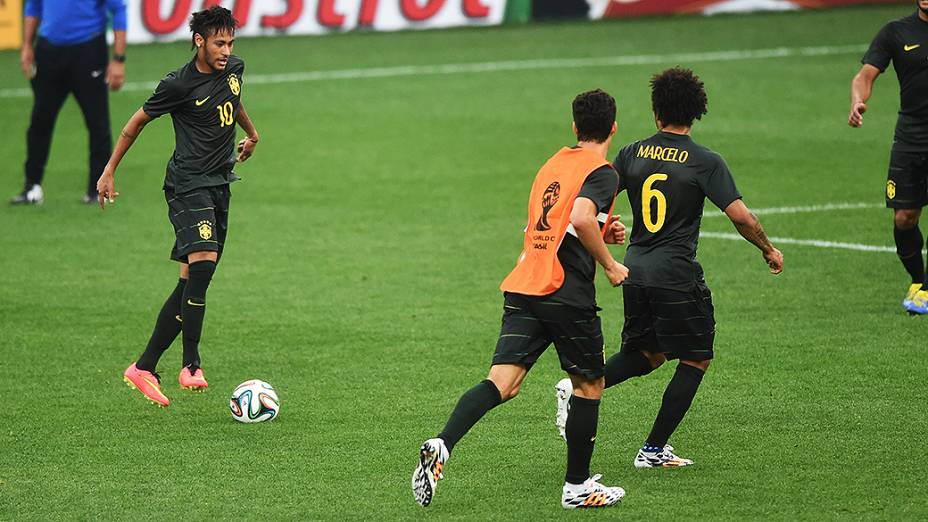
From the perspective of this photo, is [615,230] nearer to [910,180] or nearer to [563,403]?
[563,403]

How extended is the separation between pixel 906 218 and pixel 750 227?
4.12 metres

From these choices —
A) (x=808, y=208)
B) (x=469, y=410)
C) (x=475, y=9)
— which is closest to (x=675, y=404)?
(x=469, y=410)

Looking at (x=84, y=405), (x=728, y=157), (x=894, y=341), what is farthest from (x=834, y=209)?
(x=84, y=405)

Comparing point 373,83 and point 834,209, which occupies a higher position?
point 834,209

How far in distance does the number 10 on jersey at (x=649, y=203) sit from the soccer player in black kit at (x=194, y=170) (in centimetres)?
285

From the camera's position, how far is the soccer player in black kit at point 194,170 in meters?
8.69

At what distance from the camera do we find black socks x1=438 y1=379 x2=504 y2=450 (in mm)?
6668

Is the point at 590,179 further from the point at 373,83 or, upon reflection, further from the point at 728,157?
the point at 373,83

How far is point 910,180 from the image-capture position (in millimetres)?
10789

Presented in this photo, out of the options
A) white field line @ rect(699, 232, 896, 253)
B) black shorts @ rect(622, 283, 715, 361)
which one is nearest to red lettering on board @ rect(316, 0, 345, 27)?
white field line @ rect(699, 232, 896, 253)

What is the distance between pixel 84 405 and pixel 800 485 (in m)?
4.32

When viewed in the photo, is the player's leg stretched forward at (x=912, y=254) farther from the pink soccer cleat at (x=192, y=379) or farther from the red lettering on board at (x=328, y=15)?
the red lettering on board at (x=328, y=15)

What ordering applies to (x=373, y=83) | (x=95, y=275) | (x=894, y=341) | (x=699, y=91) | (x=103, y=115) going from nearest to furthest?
1. (x=699, y=91)
2. (x=894, y=341)
3. (x=95, y=275)
4. (x=103, y=115)
5. (x=373, y=83)

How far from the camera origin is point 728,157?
1739 centimetres
